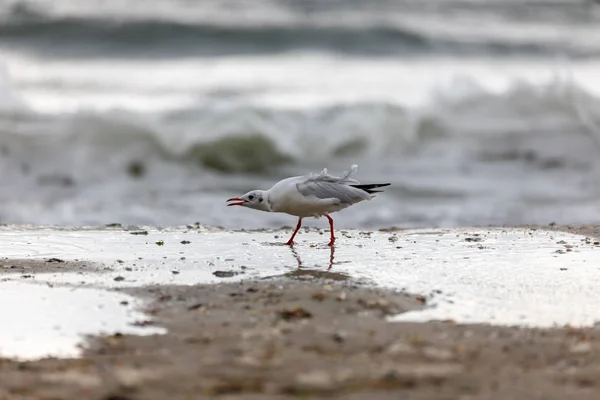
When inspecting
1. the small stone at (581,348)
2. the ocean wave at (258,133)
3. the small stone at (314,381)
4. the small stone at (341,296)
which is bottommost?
the small stone at (581,348)

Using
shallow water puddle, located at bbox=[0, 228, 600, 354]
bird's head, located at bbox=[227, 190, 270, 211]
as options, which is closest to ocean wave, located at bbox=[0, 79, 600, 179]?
shallow water puddle, located at bbox=[0, 228, 600, 354]

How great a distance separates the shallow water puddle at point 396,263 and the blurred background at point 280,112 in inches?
74.3

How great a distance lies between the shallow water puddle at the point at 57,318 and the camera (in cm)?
407

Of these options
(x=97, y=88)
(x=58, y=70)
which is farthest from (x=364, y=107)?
(x=58, y=70)

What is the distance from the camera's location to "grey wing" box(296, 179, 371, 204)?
635cm

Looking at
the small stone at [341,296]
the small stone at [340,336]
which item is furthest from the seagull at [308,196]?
the small stone at [340,336]

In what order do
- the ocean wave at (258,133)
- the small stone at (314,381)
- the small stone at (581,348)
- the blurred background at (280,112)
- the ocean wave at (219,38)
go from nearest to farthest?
the small stone at (314,381) → the small stone at (581,348) → the blurred background at (280,112) → the ocean wave at (258,133) → the ocean wave at (219,38)

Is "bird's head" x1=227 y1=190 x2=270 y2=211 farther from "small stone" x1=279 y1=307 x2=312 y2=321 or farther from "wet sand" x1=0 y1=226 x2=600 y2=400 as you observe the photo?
"small stone" x1=279 y1=307 x2=312 y2=321

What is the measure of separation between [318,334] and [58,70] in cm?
1611

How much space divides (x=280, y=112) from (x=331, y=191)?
8024 millimetres

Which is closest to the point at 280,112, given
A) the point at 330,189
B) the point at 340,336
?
the point at 330,189

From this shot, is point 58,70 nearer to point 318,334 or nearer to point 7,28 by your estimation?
point 7,28

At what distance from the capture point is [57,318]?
447cm

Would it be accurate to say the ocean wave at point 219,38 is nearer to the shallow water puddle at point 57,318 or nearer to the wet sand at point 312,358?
the shallow water puddle at point 57,318
